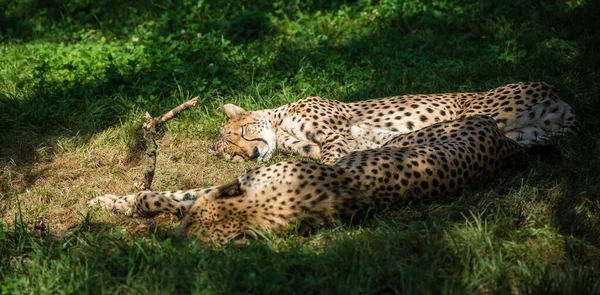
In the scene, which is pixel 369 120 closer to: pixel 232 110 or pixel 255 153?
pixel 255 153

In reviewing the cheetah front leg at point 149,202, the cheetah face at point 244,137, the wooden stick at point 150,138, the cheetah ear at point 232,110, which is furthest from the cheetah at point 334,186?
the cheetah ear at point 232,110

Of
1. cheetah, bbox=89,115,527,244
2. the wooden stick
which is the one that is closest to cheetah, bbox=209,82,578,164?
cheetah, bbox=89,115,527,244

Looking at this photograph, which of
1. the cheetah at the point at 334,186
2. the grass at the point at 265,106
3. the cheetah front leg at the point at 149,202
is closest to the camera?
the grass at the point at 265,106

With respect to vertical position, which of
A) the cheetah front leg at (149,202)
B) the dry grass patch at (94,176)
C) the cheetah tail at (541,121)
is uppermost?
the cheetah tail at (541,121)

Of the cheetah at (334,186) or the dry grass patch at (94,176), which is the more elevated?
the cheetah at (334,186)

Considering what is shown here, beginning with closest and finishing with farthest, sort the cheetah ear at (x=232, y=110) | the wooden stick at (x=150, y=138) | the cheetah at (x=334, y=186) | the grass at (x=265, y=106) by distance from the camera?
1. the grass at (x=265, y=106)
2. the cheetah at (x=334, y=186)
3. the wooden stick at (x=150, y=138)
4. the cheetah ear at (x=232, y=110)

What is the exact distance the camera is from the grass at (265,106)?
14.2ft

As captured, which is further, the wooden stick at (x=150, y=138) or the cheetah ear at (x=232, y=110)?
the cheetah ear at (x=232, y=110)

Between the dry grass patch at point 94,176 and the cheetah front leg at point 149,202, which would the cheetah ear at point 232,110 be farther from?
the cheetah front leg at point 149,202

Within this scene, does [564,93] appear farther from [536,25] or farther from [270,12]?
[270,12]

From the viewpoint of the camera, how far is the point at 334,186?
5.03 m

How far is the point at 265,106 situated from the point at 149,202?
2388 millimetres

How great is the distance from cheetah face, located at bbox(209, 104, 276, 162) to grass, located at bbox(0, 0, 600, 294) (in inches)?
7.4

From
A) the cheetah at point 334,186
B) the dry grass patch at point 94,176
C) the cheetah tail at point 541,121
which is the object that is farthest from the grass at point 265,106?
the cheetah tail at point 541,121
